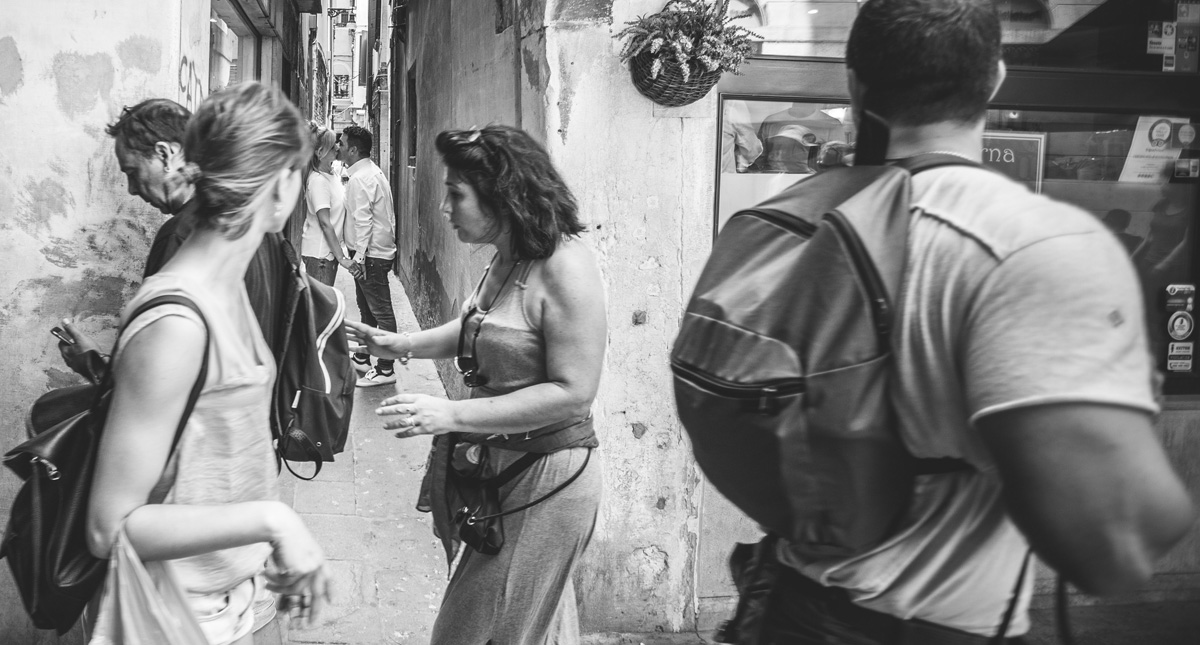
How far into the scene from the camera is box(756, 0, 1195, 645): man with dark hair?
3.65 ft

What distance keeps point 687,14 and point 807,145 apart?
867mm

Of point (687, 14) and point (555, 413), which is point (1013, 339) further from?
point (687, 14)

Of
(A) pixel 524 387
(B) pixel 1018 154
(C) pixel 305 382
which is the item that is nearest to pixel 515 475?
(A) pixel 524 387

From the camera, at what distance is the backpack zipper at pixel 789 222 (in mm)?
1387

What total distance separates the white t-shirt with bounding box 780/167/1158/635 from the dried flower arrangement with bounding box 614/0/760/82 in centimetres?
245

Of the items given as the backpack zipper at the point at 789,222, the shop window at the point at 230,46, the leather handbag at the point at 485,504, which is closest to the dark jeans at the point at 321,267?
the shop window at the point at 230,46

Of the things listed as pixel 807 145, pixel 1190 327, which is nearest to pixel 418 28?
pixel 807 145

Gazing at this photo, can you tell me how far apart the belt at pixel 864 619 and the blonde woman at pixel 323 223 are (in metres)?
7.03

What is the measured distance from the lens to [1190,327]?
15.1 ft

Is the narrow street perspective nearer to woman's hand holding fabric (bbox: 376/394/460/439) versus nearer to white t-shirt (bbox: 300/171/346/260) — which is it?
woman's hand holding fabric (bbox: 376/394/460/439)

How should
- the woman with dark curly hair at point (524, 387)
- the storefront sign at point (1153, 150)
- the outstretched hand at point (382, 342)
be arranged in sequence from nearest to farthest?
the woman with dark curly hair at point (524, 387) < the outstretched hand at point (382, 342) < the storefront sign at point (1153, 150)

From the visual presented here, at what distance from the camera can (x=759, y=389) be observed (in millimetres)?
1339

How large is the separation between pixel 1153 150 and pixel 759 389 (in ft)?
13.2

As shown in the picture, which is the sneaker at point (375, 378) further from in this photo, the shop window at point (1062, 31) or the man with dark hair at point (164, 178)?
the man with dark hair at point (164, 178)
